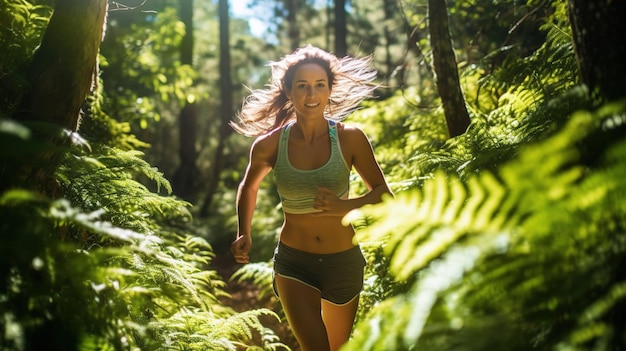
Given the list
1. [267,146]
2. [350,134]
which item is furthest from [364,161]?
[267,146]

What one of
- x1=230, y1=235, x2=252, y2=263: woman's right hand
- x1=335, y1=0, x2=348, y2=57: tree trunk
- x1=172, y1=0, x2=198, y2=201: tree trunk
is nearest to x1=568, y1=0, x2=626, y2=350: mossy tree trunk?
x1=230, y1=235, x2=252, y2=263: woman's right hand

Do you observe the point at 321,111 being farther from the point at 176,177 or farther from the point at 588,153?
the point at 176,177

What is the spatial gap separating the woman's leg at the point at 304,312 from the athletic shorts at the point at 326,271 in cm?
6

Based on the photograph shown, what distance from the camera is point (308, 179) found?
11.2 ft

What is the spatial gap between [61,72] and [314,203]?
168cm

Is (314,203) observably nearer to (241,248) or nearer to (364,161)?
(364,161)

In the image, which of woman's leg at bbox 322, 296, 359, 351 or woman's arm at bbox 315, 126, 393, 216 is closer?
woman's arm at bbox 315, 126, 393, 216

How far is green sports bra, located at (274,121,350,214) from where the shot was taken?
341cm

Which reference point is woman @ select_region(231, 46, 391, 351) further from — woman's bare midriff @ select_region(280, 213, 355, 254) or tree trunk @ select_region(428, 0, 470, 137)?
tree trunk @ select_region(428, 0, 470, 137)

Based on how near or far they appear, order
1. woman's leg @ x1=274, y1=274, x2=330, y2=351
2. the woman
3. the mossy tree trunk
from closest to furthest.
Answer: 1. the mossy tree trunk
2. woman's leg @ x1=274, y1=274, x2=330, y2=351
3. the woman

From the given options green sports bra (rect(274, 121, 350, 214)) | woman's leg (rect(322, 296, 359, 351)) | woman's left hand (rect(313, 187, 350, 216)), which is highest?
green sports bra (rect(274, 121, 350, 214))

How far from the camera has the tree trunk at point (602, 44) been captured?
1.80 m

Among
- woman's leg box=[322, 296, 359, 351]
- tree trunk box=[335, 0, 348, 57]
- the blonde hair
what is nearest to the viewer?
woman's leg box=[322, 296, 359, 351]

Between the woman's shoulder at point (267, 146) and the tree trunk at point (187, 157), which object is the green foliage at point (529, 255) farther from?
the tree trunk at point (187, 157)
